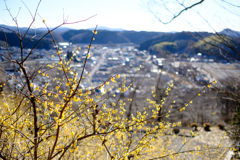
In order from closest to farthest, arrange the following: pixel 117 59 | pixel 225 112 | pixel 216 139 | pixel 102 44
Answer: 1. pixel 216 139
2. pixel 225 112
3. pixel 117 59
4. pixel 102 44

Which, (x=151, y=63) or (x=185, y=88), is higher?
(x=151, y=63)

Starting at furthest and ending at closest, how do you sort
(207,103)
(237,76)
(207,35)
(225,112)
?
(207,103)
(225,112)
(237,76)
(207,35)

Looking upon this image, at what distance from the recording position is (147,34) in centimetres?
6091

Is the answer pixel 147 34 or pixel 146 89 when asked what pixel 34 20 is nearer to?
pixel 146 89

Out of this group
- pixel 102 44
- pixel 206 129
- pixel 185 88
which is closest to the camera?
pixel 206 129

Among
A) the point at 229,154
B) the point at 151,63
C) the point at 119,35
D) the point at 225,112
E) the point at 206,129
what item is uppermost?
the point at 119,35

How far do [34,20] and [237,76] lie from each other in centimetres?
441

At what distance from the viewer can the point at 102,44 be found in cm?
4894

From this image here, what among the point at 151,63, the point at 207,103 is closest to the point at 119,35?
the point at 151,63

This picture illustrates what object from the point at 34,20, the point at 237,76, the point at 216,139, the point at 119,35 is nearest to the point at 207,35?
the point at 237,76

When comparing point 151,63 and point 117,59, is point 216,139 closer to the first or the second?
point 151,63

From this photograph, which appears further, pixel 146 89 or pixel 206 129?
pixel 146 89

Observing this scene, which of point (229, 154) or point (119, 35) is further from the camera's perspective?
point (119, 35)

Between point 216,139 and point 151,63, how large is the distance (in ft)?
77.6
